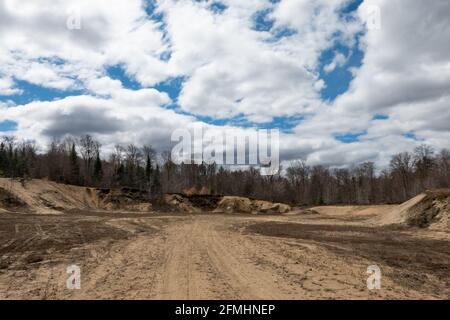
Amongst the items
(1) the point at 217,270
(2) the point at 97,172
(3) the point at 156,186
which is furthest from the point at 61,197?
(1) the point at 217,270

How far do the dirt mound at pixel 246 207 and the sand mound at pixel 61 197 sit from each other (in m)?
16.7

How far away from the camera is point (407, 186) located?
3991 inches

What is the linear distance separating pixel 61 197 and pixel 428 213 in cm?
5317

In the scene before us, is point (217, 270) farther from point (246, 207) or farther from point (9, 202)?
point (246, 207)

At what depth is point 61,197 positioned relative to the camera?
61.0 metres

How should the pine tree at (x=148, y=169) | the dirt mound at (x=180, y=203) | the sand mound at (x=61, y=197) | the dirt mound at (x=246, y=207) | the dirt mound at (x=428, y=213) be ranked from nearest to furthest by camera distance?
the dirt mound at (x=428, y=213) → the sand mound at (x=61, y=197) → the dirt mound at (x=180, y=203) → the dirt mound at (x=246, y=207) → the pine tree at (x=148, y=169)

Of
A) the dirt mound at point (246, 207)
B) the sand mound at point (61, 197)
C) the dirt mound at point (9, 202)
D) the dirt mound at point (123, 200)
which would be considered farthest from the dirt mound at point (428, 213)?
the dirt mound at point (123, 200)

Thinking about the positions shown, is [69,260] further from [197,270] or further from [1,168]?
[1,168]

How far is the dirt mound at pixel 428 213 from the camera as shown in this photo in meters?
27.9

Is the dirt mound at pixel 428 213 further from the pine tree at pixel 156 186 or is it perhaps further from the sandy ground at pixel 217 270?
the pine tree at pixel 156 186

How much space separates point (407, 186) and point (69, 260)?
104 meters

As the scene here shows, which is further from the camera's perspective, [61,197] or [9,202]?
[61,197]

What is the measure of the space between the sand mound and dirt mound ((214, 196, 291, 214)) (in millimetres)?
16662
